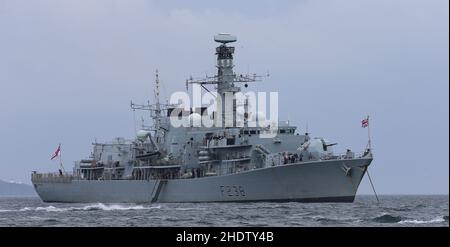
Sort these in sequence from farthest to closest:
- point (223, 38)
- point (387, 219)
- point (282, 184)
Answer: point (223, 38)
point (282, 184)
point (387, 219)

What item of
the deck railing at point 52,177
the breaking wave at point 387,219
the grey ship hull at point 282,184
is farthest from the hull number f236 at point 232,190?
the deck railing at point 52,177

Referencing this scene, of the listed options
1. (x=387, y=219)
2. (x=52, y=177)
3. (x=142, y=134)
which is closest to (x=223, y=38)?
(x=142, y=134)

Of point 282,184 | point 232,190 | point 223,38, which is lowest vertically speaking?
point 232,190

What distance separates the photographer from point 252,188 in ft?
207

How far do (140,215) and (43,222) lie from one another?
→ 6.34 metres

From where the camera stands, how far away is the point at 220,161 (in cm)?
6788

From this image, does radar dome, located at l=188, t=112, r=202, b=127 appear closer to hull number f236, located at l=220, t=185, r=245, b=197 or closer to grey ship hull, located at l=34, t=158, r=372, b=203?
grey ship hull, located at l=34, t=158, r=372, b=203

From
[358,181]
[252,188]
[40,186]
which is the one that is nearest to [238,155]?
[252,188]

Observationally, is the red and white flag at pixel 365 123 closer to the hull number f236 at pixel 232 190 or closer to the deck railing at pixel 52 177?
the hull number f236 at pixel 232 190

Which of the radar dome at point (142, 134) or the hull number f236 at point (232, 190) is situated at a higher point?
the radar dome at point (142, 134)

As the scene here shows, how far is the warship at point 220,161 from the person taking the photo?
6178 centimetres

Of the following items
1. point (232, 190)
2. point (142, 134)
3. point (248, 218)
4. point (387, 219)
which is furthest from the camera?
point (142, 134)

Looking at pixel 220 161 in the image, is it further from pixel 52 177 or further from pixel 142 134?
pixel 52 177

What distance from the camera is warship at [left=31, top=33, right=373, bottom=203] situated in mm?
61781
